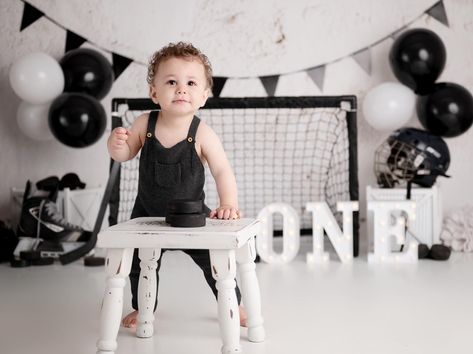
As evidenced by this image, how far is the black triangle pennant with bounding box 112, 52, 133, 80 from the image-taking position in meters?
3.77

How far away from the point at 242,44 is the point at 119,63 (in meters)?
0.73

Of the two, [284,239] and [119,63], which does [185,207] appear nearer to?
[284,239]

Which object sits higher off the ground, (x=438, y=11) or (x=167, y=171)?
(x=438, y=11)

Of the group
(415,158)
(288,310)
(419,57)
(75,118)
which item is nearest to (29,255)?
(75,118)

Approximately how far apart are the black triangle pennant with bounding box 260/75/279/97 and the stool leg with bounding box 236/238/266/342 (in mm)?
2235

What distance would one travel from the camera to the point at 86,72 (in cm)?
336

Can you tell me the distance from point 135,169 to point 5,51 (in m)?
1.07

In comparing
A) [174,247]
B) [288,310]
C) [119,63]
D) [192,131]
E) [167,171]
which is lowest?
[288,310]

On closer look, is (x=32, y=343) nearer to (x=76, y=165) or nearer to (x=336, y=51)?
(x=76, y=165)

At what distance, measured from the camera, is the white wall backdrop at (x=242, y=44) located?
376cm

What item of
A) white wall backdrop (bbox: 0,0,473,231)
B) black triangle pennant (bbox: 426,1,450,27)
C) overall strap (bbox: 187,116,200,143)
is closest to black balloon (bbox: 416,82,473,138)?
white wall backdrop (bbox: 0,0,473,231)

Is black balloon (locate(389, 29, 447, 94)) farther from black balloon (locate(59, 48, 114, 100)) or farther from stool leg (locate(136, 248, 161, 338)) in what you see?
stool leg (locate(136, 248, 161, 338))

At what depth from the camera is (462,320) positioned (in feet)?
6.32

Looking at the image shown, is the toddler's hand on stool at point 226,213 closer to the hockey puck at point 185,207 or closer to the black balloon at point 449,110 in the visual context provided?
the hockey puck at point 185,207
